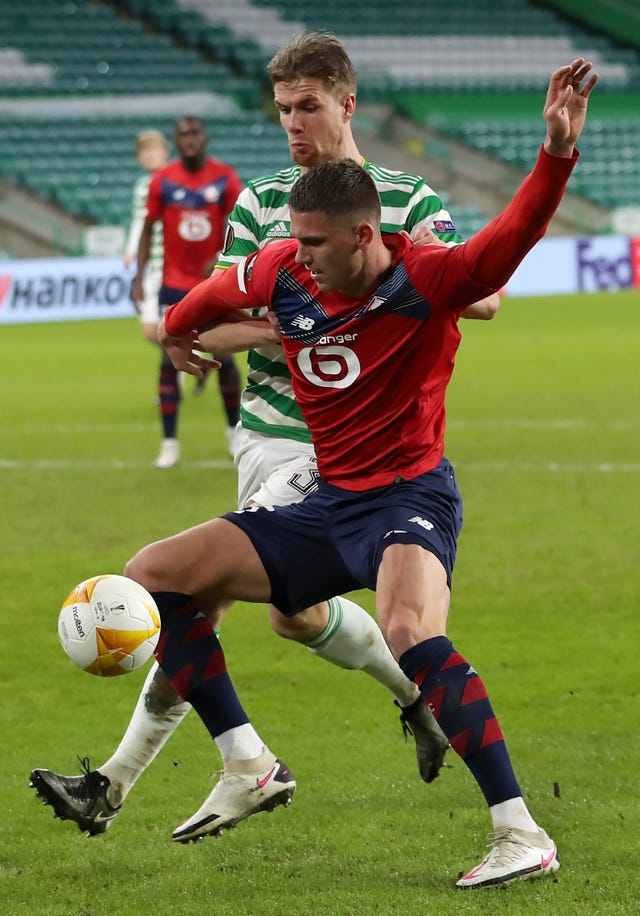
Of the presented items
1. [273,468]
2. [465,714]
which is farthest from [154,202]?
[465,714]

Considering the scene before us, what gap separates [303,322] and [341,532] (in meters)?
0.58

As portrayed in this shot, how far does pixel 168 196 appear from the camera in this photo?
10.2 meters

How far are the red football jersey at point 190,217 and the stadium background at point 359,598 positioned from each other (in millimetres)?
1319

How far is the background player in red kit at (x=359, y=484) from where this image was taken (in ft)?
11.7

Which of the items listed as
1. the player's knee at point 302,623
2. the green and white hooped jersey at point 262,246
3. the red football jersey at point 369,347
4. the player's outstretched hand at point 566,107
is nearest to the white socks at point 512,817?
the red football jersey at point 369,347

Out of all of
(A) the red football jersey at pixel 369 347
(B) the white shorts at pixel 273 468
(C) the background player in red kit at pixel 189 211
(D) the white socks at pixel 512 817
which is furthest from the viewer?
(C) the background player in red kit at pixel 189 211

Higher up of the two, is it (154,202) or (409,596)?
(154,202)

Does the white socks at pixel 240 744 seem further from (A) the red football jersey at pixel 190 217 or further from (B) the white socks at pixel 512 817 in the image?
(A) the red football jersey at pixel 190 217

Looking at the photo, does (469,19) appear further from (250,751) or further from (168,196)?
(250,751)

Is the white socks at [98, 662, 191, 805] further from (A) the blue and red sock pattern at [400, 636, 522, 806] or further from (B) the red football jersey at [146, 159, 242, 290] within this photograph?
(B) the red football jersey at [146, 159, 242, 290]

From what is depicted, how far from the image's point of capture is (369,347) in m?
3.87

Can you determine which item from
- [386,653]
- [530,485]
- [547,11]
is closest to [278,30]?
[547,11]

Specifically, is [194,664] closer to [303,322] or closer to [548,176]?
[303,322]

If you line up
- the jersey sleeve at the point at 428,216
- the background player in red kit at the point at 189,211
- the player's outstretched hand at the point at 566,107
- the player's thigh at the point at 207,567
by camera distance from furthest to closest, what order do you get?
the background player in red kit at the point at 189,211 < the jersey sleeve at the point at 428,216 < the player's thigh at the point at 207,567 < the player's outstretched hand at the point at 566,107
